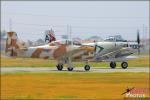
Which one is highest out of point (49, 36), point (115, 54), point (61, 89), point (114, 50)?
point (49, 36)

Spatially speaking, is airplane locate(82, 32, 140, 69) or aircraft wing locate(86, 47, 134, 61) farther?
aircraft wing locate(86, 47, 134, 61)

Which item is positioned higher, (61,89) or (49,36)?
(49,36)

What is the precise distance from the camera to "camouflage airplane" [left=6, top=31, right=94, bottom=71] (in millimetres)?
50344

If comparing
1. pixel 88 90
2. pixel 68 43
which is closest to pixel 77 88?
pixel 88 90

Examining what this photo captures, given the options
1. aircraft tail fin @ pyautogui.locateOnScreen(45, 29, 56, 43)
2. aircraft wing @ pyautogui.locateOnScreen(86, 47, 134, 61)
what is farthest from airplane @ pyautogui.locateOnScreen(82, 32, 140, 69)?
aircraft tail fin @ pyautogui.locateOnScreen(45, 29, 56, 43)

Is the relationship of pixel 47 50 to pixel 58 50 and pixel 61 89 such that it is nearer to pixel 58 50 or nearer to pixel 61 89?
pixel 58 50

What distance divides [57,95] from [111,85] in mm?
7494

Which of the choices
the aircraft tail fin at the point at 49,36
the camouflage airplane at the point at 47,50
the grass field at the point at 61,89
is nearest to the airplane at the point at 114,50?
the camouflage airplane at the point at 47,50

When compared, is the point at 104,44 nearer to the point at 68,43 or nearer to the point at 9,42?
the point at 68,43

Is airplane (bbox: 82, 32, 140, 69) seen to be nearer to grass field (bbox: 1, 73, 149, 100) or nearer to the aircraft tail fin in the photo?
the aircraft tail fin

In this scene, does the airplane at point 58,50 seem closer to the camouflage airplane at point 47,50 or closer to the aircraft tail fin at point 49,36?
the camouflage airplane at point 47,50

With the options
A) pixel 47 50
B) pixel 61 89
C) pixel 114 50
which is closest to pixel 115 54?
pixel 114 50

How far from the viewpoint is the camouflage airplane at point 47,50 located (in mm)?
50344

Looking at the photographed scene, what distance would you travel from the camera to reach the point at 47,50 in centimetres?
5094
